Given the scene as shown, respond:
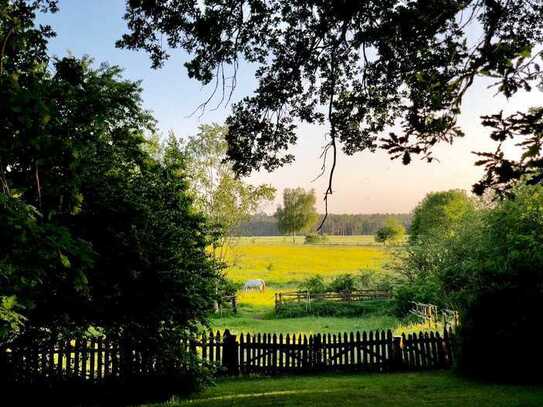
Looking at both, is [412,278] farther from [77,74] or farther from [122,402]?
[77,74]

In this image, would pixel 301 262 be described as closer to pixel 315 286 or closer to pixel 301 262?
pixel 301 262

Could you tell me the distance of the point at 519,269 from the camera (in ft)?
40.2

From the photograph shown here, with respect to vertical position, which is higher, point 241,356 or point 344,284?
point 344,284

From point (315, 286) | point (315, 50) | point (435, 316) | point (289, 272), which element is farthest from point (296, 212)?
point (315, 50)

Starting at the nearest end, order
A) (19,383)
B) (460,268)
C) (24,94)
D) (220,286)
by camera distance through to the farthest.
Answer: (24,94)
(19,383)
(220,286)
(460,268)

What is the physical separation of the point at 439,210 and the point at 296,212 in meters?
49.2

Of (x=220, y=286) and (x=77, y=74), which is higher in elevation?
(x=77, y=74)

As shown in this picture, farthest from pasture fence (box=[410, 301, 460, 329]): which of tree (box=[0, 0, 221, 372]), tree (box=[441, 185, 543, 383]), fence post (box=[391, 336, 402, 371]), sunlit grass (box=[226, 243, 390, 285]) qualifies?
sunlit grass (box=[226, 243, 390, 285])

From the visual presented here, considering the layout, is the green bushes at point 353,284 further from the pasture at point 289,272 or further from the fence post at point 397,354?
the fence post at point 397,354

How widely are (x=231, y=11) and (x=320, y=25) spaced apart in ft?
5.03

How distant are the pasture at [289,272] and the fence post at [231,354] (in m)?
1.61

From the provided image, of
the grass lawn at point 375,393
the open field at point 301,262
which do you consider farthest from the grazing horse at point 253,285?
the grass lawn at point 375,393

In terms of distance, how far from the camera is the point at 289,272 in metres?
69.8

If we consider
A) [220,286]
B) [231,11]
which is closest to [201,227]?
[220,286]
